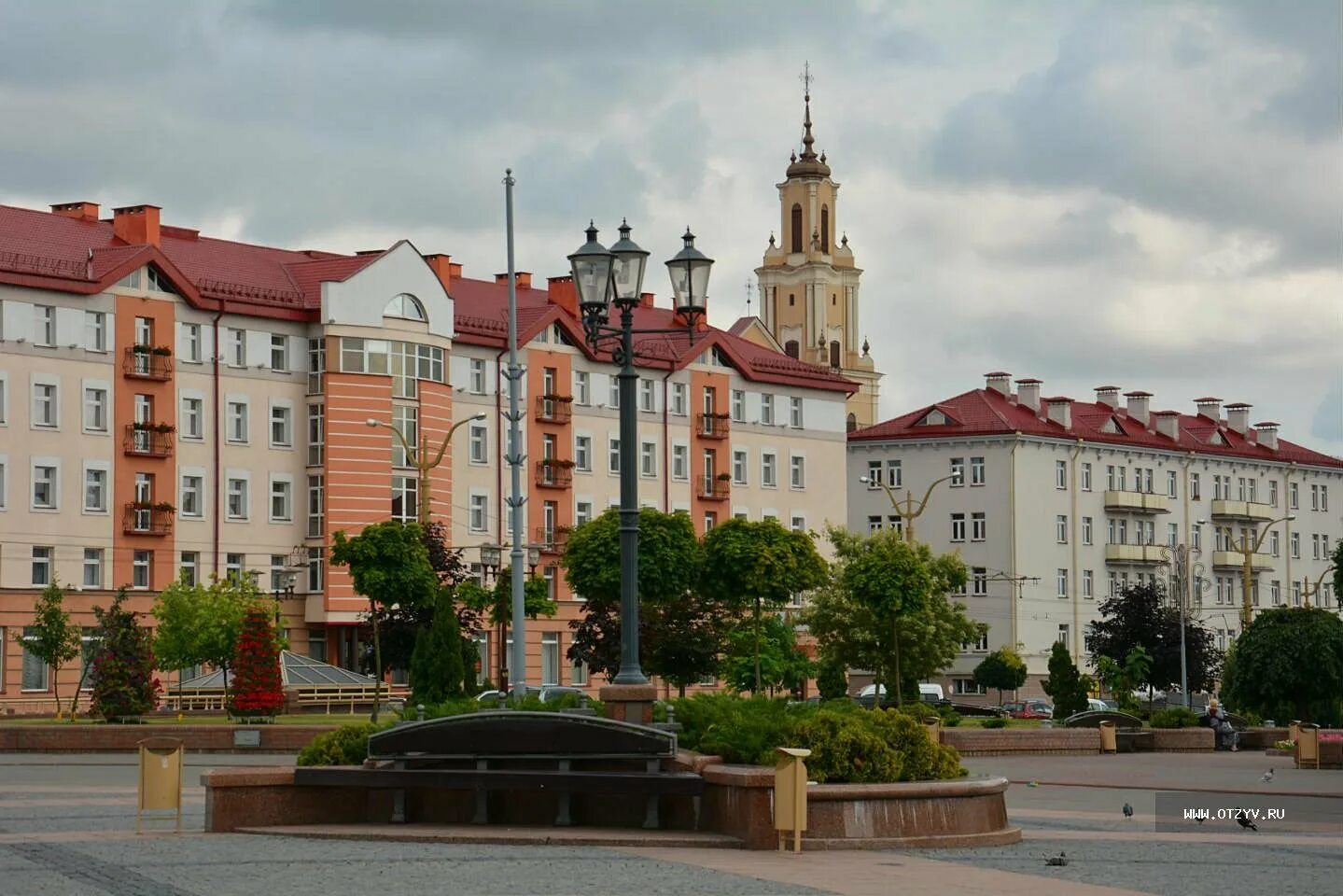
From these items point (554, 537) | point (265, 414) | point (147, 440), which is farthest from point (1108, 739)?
point (554, 537)

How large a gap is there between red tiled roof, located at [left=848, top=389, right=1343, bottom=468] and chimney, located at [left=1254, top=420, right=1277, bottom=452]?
72.7 inches

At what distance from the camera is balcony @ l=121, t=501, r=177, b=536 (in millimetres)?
70125

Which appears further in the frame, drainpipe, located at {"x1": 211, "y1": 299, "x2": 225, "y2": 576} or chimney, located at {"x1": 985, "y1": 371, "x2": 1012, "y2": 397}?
chimney, located at {"x1": 985, "y1": 371, "x2": 1012, "y2": 397}

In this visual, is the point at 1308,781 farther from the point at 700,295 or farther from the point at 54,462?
the point at 54,462

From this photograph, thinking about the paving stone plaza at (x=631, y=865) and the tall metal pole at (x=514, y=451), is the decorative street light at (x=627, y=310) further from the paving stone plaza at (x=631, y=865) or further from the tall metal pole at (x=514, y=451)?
the tall metal pole at (x=514, y=451)

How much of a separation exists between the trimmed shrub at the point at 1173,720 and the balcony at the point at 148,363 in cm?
3362

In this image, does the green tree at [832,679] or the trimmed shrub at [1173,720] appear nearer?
the trimmed shrub at [1173,720]

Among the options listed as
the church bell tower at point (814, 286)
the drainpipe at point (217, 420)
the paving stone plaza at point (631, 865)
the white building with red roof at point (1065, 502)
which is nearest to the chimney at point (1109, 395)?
the white building with red roof at point (1065, 502)

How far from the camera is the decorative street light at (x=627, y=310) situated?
22422 millimetres

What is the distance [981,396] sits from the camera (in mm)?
110312

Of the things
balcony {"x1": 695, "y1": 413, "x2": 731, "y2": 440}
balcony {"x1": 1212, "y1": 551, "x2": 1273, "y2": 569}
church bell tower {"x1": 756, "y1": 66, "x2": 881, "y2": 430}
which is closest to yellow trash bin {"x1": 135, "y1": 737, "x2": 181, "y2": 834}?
balcony {"x1": 695, "y1": 413, "x2": 731, "y2": 440}

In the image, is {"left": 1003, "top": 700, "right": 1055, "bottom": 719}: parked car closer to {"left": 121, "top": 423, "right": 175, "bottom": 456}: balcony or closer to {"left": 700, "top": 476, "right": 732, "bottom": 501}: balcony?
{"left": 700, "top": 476, "right": 732, "bottom": 501}: balcony

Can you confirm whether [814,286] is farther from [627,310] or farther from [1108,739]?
[627,310]

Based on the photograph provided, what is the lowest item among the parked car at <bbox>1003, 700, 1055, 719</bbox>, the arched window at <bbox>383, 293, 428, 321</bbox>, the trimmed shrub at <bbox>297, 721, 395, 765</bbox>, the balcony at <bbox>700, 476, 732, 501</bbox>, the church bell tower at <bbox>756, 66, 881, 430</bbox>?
the parked car at <bbox>1003, 700, 1055, 719</bbox>
